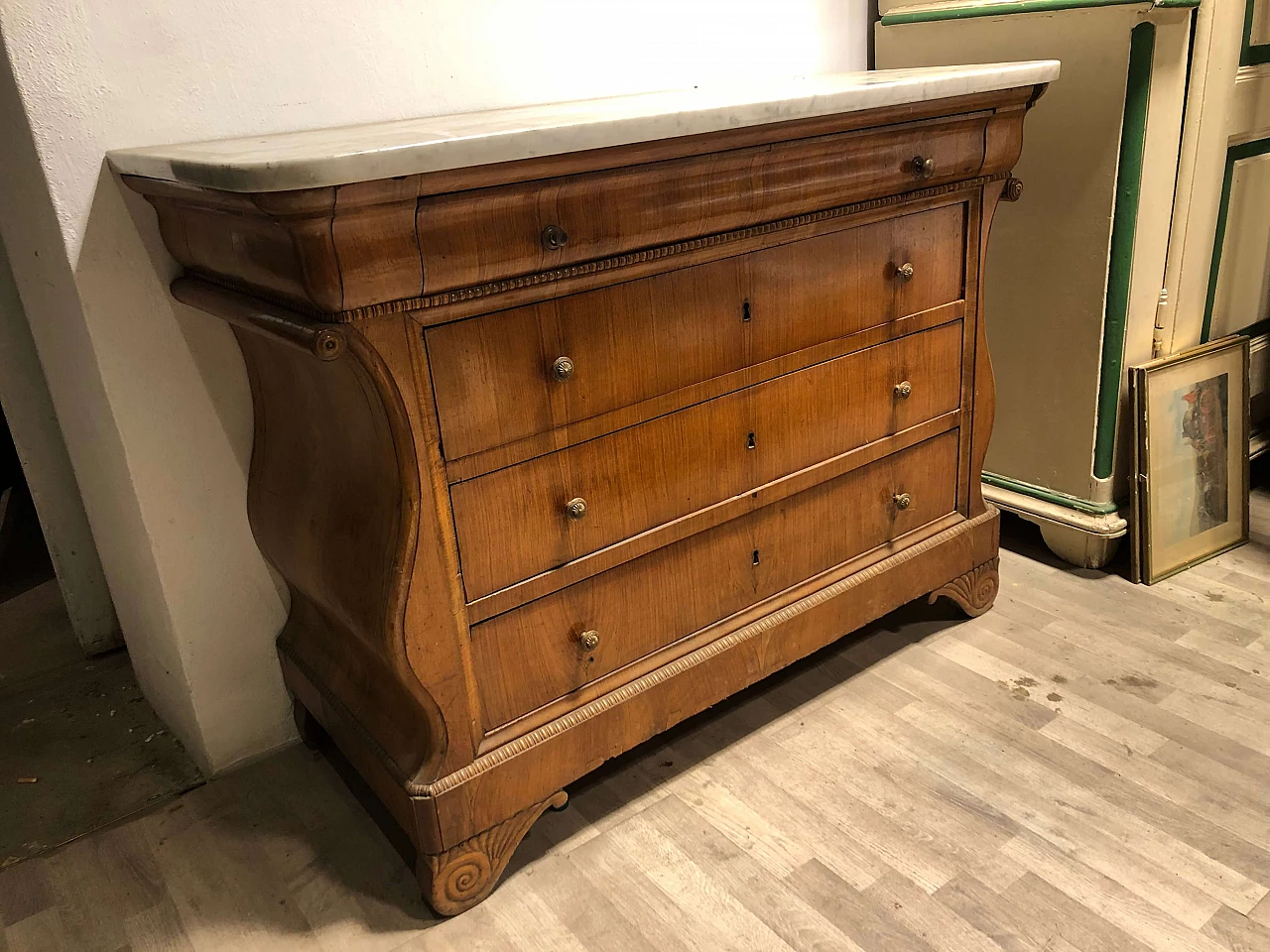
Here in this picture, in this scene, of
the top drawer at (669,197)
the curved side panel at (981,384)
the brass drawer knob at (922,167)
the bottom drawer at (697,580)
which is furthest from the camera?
the curved side panel at (981,384)

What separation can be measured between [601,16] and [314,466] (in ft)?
3.20

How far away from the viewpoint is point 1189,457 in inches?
84.1

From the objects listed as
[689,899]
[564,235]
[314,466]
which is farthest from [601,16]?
[689,899]

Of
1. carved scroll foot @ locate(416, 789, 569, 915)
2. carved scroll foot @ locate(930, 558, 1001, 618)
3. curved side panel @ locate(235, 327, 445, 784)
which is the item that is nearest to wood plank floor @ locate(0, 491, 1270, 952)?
carved scroll foot @ locate(416, 789, 569, 915)

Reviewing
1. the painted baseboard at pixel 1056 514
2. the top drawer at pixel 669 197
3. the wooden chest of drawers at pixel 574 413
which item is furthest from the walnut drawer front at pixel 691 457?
the painted baseboard at pixel 1056 514

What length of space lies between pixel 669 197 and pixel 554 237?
187mm

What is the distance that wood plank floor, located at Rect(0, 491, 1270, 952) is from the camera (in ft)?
4.42

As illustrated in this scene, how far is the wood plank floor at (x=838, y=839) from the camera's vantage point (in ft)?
4.42

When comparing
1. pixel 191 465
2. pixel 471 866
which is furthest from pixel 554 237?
pixel 471 866

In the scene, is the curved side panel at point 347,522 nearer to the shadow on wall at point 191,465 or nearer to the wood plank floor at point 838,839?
the shadow on wall at point 191,465

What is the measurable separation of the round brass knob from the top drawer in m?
0.12

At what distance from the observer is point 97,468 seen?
1623 mm

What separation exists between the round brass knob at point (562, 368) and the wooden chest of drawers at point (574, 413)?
0.6 inches

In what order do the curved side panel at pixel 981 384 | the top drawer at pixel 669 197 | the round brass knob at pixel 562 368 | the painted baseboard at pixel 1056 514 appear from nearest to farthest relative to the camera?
the top drawer at pixel 669 197 → the round brass knob at pixel 562 368 → the curved side panel at pixel 981 384 → the painted baseboard at pixel 1056 514
